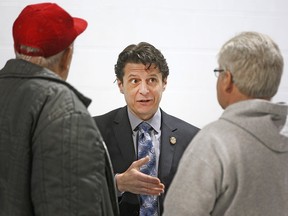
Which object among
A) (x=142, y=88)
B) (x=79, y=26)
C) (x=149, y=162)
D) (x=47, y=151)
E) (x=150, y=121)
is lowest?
(x=149, y=162)

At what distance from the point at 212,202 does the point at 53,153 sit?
452 mm

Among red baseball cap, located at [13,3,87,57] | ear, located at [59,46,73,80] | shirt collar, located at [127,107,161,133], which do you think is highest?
red baseball cap, located at [13,3,87,57]

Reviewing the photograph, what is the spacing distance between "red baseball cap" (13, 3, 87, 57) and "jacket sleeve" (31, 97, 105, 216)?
0.66 feet

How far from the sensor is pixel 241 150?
4.88ft

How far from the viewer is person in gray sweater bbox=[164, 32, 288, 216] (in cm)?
147

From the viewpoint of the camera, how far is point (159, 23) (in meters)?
3.20

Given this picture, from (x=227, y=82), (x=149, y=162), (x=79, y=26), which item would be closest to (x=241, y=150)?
(x=227, y=82)

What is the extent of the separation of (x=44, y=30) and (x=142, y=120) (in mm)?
1067

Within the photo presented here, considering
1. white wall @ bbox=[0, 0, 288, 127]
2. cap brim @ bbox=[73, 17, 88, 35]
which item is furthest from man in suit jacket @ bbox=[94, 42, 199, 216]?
cap brim @ bbox=[73, 17, 88, 35]

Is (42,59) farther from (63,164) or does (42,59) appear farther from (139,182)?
(139,182)

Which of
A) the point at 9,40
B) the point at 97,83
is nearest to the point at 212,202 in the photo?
the point at 97,83

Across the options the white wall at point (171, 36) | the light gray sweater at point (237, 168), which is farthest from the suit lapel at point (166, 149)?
the light gray sweater at point (237, 168)

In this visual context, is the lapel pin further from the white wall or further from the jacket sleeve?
the jacket sleeve

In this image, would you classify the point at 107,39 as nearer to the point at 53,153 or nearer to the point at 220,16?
the point at 220,16
